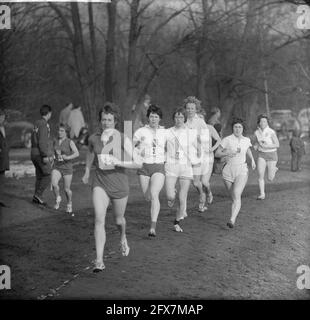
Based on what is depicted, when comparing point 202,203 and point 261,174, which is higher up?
point 261,174

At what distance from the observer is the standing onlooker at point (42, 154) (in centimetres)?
954

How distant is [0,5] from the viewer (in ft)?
22.6

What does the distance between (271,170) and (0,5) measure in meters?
5.23

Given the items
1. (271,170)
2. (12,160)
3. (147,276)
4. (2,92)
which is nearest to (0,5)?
(2,92)

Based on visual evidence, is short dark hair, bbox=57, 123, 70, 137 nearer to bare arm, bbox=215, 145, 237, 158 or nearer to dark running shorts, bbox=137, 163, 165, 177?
dark running shorts, bbox=137, 163, 165, 177

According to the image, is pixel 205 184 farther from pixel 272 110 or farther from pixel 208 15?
pixel 208 15

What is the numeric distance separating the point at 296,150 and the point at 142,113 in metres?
2.55

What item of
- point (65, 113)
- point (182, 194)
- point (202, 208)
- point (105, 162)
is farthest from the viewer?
point (65, 113)

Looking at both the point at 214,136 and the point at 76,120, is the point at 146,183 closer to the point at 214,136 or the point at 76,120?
the point at 214,136

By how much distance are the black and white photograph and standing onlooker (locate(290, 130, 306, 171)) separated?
2cm

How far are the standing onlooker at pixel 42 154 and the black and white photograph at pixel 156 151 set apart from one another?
0.03m

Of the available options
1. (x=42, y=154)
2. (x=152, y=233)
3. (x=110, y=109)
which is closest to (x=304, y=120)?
(x=152, y=233)

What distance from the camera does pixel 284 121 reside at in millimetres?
10031
